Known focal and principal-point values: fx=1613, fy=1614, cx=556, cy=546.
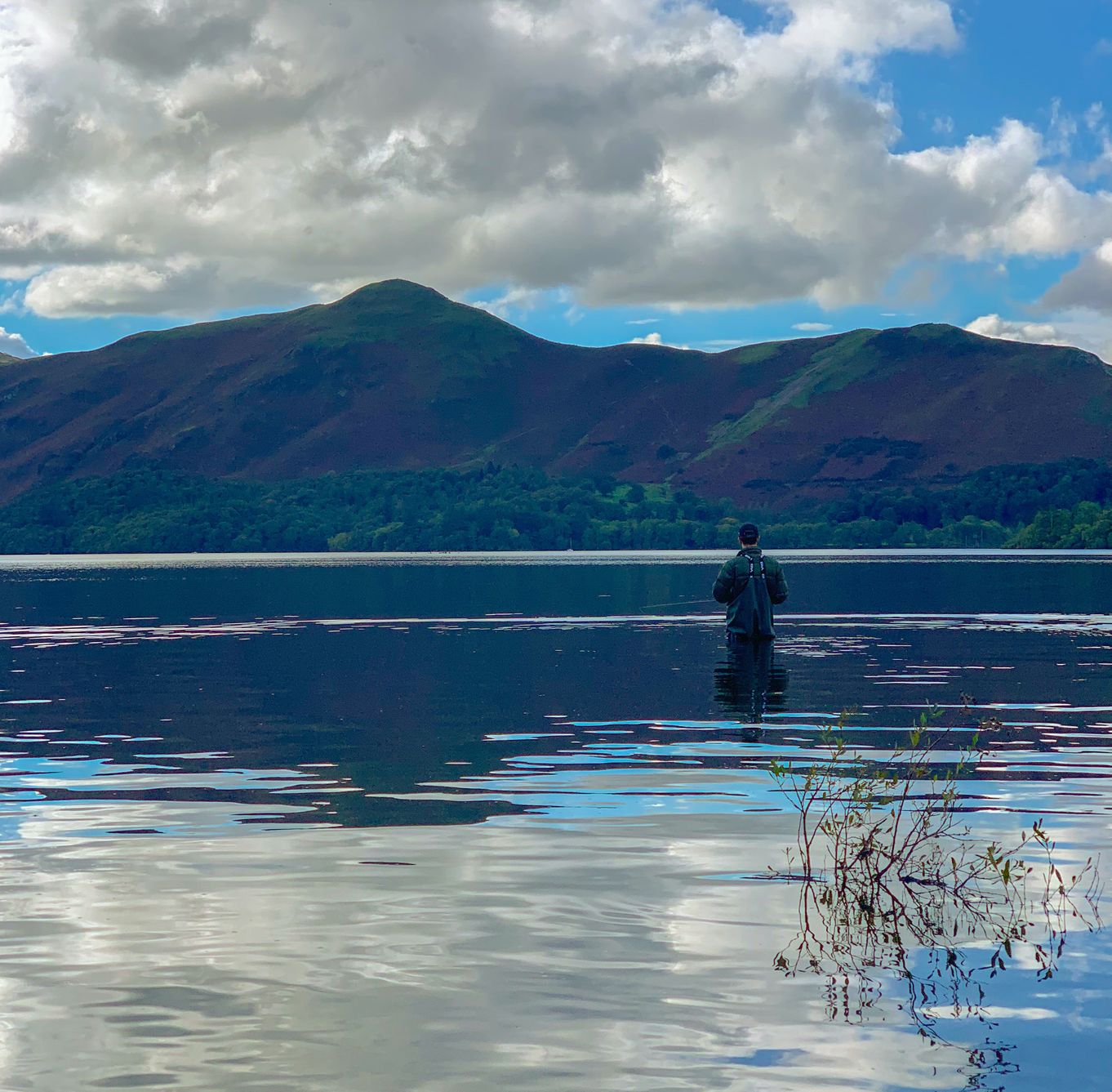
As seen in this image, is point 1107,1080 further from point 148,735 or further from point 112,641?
point 112,641

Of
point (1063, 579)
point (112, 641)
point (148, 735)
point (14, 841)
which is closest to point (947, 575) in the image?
point (1063, 579)

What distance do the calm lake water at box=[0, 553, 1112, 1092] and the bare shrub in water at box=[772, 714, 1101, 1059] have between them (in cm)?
10

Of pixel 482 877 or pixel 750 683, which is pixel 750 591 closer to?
pixel 750 683

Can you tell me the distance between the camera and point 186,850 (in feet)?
50.8

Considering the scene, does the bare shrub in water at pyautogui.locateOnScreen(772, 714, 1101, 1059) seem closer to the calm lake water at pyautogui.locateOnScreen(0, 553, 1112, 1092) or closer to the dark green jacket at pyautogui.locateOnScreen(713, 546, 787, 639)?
the calm lake water at pyautogui.locateOnScreen(0, 553, 1112, 1092)

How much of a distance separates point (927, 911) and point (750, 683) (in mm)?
20983

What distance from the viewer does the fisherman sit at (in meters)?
38.5

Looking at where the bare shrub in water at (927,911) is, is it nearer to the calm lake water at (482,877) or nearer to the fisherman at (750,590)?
the calm lake water at (482,877)

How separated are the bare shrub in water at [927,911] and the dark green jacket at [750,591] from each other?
68.9 feet

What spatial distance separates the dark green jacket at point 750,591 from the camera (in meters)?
38.5

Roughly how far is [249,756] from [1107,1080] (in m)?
16.0

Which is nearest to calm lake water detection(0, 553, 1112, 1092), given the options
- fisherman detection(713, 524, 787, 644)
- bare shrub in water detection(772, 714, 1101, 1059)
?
bare shrub in water detection(772, 714, 1101, 1059)

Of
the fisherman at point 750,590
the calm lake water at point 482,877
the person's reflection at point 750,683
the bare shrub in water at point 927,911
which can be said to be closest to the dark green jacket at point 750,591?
the fisherman at point 750,590

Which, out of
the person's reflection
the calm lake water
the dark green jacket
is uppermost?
the dark green jacket
